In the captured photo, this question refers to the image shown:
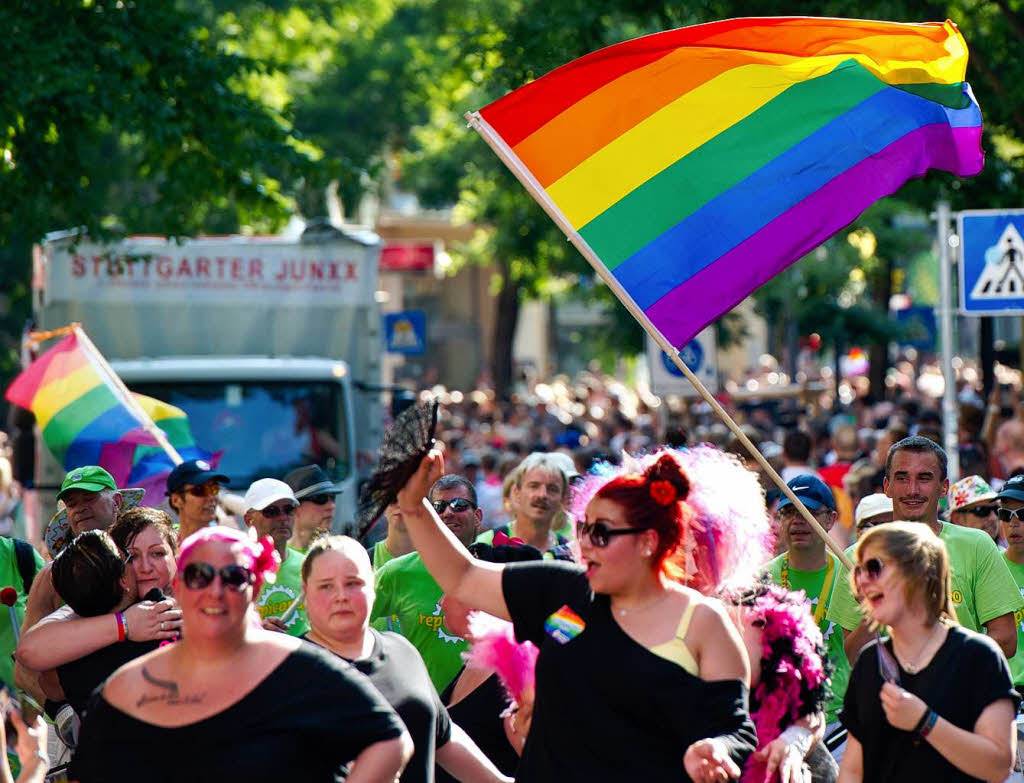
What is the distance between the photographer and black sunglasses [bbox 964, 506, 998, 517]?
29.5 ft

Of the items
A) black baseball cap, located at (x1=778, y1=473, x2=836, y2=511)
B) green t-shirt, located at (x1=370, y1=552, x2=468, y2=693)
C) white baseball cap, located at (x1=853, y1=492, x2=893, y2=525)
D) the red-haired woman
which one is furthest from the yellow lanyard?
the red-haired woman

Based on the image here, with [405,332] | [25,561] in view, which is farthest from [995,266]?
[405,332]

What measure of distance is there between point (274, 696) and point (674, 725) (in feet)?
3.34

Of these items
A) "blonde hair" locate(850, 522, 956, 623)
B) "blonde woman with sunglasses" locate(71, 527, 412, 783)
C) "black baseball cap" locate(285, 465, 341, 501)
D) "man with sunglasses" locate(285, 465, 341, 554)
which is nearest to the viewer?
"blonde woman with sunglasses" locate(71, 527, 412, 783)

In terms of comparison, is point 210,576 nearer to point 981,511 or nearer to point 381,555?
point 381,555

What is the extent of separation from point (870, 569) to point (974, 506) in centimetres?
421

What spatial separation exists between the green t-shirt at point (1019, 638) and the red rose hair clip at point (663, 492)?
8.71 feet

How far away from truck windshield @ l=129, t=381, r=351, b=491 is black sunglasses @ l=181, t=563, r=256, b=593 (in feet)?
34.0

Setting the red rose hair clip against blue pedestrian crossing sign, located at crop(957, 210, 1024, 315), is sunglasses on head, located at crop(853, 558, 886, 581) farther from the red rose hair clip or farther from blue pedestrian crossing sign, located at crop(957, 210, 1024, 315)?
blue pedestrian crossing sign, located at crop(957, 210, 1024, 315)

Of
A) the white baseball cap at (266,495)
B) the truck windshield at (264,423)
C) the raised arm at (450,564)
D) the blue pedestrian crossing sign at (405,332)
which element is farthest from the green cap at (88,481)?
the blue pedestrian crossing sign at (405,332)

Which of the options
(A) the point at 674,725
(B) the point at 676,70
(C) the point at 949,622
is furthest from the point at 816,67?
(A) the point at 674,725

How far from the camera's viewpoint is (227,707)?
4.34 meters

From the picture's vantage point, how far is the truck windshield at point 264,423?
49.0 feet

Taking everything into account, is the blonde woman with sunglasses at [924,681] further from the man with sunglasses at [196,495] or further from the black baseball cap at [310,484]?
the black baseball cap at [310,484]
